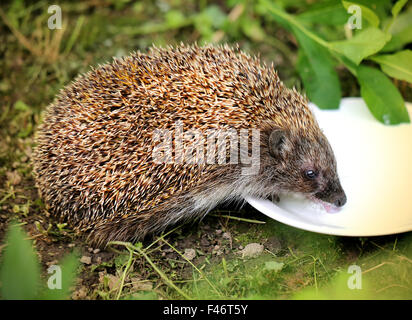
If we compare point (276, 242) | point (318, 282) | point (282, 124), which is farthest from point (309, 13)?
point (318, 282)

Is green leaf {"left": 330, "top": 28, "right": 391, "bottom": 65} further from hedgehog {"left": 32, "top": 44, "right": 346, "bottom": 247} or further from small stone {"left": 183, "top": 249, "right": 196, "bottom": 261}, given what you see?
small stone {"left": 183, "top": 249, "right": 196, "bottom": 261}

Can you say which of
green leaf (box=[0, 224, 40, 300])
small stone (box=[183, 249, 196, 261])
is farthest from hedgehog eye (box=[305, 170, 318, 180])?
green leaf (box=[0, 224, 40, 300])

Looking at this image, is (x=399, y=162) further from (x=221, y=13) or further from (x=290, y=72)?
(x=221, y=13)

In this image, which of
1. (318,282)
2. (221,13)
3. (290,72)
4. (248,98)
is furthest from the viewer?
(221,13)

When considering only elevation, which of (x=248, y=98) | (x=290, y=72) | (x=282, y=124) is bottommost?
(x=290, y=72)

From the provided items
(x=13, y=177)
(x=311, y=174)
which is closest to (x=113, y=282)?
(x=13, y=177)

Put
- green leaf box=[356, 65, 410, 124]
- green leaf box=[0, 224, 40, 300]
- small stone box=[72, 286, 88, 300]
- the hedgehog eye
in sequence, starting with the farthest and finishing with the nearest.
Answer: green leaf box=[356, 65, 410, 124] < the hedgehog eye < small stone box=[72, 286, 88, 300] < green leaf box=[0, 224, 40, 300]
